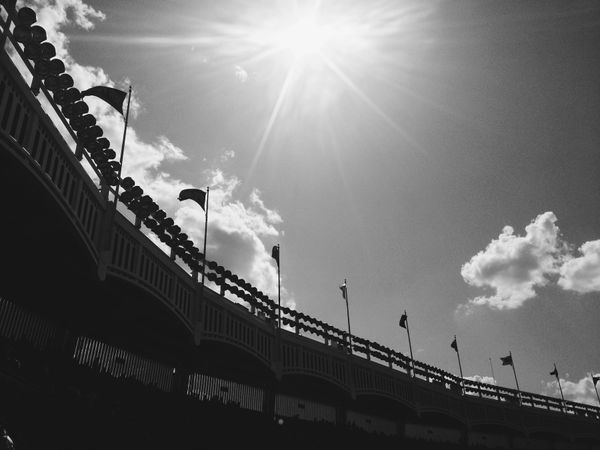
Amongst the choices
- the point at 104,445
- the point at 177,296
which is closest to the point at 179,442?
the point at 104,445

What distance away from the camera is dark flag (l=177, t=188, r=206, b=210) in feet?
79.2

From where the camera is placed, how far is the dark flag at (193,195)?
24125 millimetres

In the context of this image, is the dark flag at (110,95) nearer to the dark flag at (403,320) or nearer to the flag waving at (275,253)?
the flag waving at (275,253)

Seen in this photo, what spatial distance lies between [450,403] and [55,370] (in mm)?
38516

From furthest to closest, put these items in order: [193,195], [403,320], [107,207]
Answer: [403,320] → [193,195] → [107,207]

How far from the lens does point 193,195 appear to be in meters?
24.1

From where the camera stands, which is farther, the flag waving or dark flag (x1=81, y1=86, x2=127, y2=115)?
the flag waving

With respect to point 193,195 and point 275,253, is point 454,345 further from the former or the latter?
point 193,195

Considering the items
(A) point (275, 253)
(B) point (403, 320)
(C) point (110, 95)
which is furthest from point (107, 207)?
(B) point (403, 320)

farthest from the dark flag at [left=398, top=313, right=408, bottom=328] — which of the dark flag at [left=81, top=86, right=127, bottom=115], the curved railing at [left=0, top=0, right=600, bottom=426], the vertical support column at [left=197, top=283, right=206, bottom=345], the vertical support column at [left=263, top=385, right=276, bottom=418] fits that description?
the dark flag at [left=81, top=86, right=127, bottom=115]

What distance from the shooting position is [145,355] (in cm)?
2459

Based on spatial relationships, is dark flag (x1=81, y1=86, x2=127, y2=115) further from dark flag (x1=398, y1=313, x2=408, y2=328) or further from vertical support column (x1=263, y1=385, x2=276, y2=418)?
dark flag (x1=398, y1=313, x2=408, y2=328)

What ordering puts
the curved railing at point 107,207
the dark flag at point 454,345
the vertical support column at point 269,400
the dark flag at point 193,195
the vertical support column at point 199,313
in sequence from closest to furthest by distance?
the curved railing at point 107,207 → the vertical support column at point 199,313 → the dark flag at point 193,195 → the vertical support column at point 269,400 → the dark flag at point 454,345

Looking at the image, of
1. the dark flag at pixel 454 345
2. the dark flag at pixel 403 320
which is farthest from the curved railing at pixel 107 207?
the dark flag at pixel 454 345
